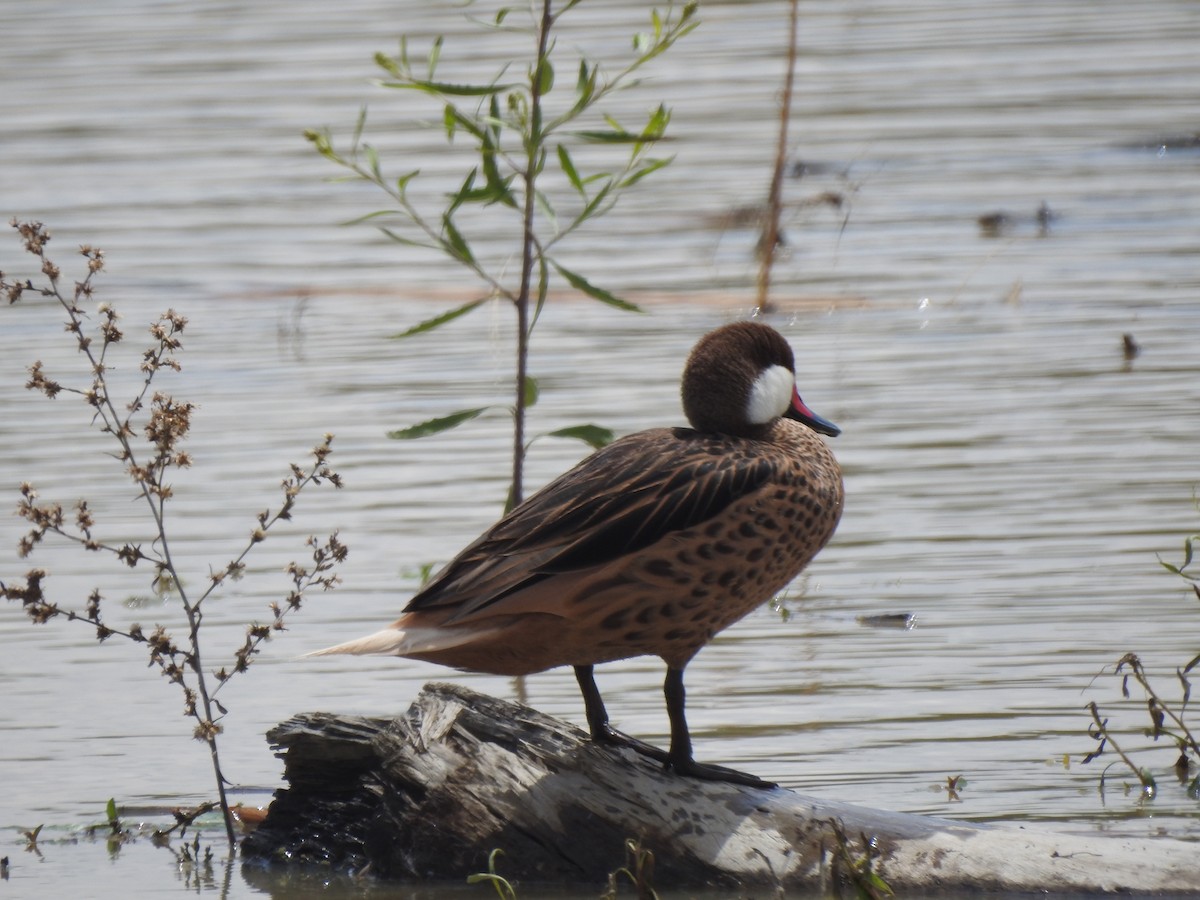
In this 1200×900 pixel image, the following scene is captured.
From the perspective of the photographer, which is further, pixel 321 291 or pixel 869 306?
pixel 321 291

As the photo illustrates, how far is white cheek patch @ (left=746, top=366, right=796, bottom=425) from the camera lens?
17.6ft

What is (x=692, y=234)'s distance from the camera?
12.5 m

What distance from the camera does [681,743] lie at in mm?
5051

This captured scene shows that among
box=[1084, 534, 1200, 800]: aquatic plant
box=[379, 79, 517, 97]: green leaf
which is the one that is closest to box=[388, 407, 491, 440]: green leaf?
box=[379, 79, 517, 97]: green leaf

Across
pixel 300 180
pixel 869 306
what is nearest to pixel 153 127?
pixel 300 180

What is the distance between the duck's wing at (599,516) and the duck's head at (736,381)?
0.71 feet

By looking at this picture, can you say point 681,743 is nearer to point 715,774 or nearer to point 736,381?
point 715,774

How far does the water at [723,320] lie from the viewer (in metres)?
5.98

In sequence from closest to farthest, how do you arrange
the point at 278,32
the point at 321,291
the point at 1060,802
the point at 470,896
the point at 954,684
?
1. the point at 470,896
2. the point at 1060,802
3. the point at 954,684
4. the point at 321,291
5. the point at 278,32

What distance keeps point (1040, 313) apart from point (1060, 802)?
18.3ft

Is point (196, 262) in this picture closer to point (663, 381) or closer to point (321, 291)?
point (321, 291)

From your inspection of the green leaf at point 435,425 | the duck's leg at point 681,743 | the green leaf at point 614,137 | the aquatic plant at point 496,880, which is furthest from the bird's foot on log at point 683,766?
the green leaf at point 614,137

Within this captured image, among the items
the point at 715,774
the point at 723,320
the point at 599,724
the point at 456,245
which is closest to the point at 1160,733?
the point at 715,774

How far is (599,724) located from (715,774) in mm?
300
